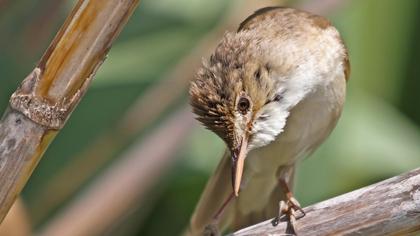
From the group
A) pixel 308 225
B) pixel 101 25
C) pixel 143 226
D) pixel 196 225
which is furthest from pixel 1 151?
pixel 143 226

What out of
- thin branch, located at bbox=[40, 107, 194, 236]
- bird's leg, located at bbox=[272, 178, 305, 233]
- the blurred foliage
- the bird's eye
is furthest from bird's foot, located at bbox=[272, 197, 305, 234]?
the blurred foliage

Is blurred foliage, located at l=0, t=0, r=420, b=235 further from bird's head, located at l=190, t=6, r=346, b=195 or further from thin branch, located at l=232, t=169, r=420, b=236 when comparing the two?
thin branch, located at l=232, t=169, r=420, b=236

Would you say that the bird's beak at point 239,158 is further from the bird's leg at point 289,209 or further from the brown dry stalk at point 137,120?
the brown dry stalk at point 137,120

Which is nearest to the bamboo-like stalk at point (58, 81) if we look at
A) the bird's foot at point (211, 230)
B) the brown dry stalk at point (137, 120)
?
the bird's foot at point (211, 230)

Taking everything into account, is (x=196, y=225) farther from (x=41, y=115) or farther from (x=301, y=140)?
(x=41, y=115)

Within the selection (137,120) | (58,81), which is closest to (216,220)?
(137,120)
